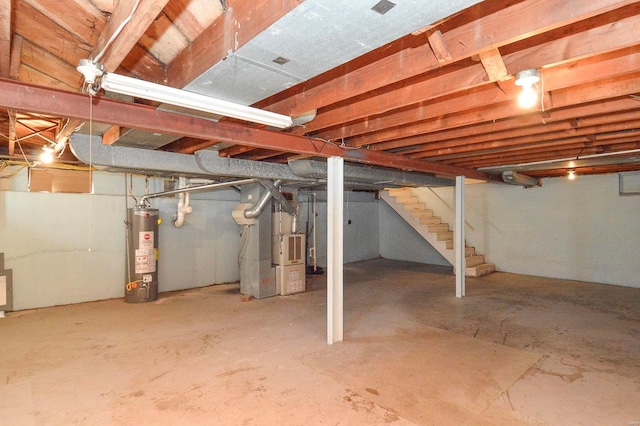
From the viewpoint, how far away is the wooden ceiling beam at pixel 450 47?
1.27m

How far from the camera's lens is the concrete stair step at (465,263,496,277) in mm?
6637

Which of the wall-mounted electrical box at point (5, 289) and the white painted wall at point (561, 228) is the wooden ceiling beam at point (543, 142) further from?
the wall-mounted electrical box at point (5, 289)

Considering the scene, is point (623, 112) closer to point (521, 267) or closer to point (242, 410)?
point (242, 410)

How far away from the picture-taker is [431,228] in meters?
7.41

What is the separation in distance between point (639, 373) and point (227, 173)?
4.14 metres

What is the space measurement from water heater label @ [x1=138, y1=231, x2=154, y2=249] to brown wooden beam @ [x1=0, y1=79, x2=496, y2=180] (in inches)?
115

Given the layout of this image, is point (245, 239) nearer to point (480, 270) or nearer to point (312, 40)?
point (312, 40)

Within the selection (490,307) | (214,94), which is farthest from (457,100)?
(490,307)

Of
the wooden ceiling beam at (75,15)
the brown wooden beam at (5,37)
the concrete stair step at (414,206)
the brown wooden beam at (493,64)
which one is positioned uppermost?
the wooden ceiling beam at (75,15)

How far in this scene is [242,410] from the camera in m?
2.18

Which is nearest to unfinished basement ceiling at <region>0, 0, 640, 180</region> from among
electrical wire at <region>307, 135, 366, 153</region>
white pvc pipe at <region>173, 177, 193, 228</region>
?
electrical wire at <region>307, 135, 366, 153</region>

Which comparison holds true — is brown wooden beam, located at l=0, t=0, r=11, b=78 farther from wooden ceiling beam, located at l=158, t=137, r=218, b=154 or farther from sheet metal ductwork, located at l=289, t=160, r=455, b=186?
sheet metal ductwork, located at l=289, t=160, r=455, b=186

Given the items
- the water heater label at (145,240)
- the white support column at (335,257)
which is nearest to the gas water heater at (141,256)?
the water heater label at (145,240)

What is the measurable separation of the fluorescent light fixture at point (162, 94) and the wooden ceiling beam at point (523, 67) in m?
0.58
